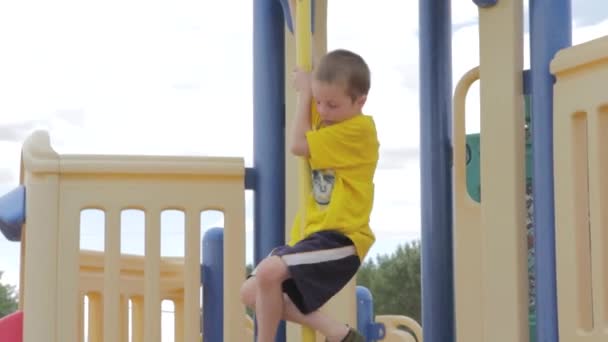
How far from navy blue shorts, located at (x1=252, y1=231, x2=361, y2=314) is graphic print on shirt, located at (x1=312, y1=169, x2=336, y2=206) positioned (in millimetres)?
104

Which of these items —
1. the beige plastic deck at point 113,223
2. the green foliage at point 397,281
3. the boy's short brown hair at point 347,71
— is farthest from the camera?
the green foliage at point 397,281

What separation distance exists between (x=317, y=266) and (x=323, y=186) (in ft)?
0.78

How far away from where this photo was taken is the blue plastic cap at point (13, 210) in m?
3.80

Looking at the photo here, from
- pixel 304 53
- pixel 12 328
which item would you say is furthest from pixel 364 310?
pixel 304 53

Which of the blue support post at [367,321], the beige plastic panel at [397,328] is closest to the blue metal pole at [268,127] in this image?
the blue support post at [367,321]

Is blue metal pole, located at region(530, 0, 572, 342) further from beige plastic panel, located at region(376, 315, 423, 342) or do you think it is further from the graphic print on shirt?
beige plastic panel, located at region(376, 315, 423, 342)

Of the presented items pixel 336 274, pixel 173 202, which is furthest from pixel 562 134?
pixel 173 202

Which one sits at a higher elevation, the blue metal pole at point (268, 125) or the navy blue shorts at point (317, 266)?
the blue metal pole at point (268, 125)

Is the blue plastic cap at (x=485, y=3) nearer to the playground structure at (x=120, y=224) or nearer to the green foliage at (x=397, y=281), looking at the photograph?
the playground structure at (x=120, y=224)

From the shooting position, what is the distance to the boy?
10.0ft

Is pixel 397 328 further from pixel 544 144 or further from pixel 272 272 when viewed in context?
pixel 272 272

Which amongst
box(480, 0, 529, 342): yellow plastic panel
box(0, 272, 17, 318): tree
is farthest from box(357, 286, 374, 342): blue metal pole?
box(0, 272, 17, 318): tree

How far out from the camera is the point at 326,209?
310 cm

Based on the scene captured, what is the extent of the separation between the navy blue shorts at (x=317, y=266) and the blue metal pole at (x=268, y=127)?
776 millimetres
